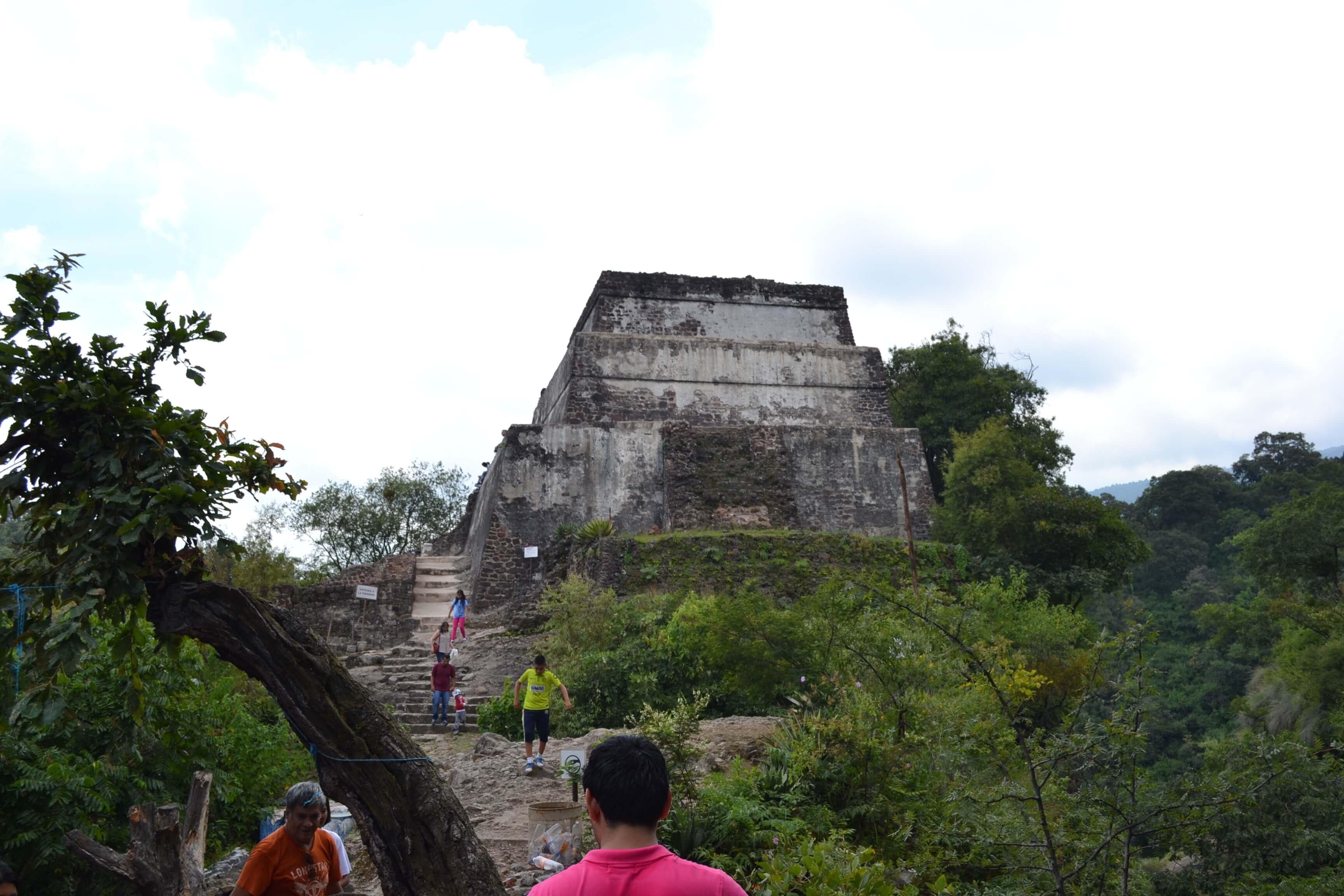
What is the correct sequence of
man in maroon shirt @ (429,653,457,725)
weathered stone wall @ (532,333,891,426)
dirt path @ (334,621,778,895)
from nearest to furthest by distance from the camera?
1. dirt path @ (334,621,778,895)
2. man in maroon shirt @ (429,653,457,725)
3. weathered stone wall @ (532,333,891,426)

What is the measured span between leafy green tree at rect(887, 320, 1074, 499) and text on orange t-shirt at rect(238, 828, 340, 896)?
20593mm

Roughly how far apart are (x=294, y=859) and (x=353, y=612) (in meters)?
12.2

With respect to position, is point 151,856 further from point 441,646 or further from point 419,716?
point 441,646

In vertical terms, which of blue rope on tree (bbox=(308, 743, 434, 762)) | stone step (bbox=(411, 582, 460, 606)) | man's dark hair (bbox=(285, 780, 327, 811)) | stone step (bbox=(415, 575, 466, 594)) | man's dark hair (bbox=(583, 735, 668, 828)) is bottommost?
man's dark hair (bbox=(285, 780, 327, 811))

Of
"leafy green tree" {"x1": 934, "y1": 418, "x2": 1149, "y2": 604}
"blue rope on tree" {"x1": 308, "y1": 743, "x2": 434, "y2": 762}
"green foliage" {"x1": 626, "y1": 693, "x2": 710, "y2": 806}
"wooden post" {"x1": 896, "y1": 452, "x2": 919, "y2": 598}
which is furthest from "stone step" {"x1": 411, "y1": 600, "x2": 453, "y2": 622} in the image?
"blue rope on tree" {"x1": 308, "y1": 743, "x2": 434, "y2": 762}

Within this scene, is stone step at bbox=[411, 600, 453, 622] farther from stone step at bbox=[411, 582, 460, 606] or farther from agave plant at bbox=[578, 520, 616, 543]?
agave plant at bbox=[578, 520, 616, 543]

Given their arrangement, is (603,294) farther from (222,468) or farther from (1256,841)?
(222,468)

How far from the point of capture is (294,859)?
11.8 ft

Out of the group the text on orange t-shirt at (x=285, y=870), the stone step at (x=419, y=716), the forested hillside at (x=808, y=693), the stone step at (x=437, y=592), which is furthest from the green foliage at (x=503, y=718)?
the text on orange t-shirt at (x=285, y=870)

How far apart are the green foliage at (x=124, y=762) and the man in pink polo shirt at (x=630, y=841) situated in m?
3.26

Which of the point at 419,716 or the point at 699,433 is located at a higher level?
the point at 699,433

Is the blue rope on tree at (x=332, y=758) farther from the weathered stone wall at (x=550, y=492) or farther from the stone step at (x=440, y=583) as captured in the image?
the stone step at (x=440, y=583)

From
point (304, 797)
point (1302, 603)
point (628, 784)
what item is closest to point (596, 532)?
point (1302, 603)

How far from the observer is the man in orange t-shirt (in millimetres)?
3521
